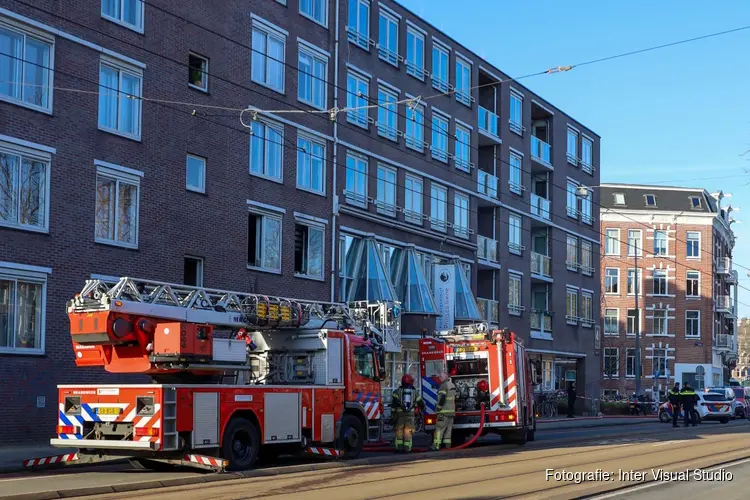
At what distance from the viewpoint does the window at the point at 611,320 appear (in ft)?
274

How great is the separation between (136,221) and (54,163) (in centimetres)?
313

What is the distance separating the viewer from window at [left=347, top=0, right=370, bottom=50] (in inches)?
1473

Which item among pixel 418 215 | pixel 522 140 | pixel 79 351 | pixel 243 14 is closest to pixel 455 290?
pixel 418 215

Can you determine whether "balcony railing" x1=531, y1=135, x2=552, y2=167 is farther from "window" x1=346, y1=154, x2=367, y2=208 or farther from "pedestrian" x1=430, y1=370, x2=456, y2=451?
"pedestrian" x1=430, y1=370, x2=456, y2=451

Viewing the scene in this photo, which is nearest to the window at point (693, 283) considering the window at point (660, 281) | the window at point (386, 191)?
the window at point (660, 281)

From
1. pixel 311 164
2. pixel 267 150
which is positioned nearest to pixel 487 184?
pixel 311 164

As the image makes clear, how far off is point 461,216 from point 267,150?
47.2 ft

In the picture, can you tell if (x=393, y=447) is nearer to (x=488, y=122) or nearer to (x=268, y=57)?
(x=268, y=57)

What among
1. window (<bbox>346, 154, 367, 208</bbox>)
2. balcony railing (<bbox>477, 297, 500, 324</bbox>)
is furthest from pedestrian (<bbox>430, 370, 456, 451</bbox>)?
balcony railing (<bbox>477, 297, 500, 324</bbox>)

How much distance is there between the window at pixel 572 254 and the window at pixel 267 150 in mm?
26957

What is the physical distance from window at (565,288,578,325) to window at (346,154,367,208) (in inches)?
855

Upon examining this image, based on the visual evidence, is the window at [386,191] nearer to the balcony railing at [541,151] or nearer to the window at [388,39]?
the window at [388,39]

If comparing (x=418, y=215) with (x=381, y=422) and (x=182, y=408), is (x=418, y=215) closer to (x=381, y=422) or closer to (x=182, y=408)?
(x=381, y=422)

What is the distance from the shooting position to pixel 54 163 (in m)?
24.7
